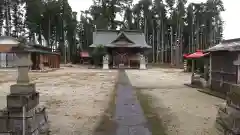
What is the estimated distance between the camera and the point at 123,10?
163ft

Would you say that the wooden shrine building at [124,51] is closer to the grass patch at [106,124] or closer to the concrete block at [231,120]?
the grass patch at [106,124]

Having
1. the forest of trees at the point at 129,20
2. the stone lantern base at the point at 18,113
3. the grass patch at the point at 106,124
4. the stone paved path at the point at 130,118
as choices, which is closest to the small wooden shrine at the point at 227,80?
the stone paved path at the point at 130,118

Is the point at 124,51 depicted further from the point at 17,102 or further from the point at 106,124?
the point at 17,102

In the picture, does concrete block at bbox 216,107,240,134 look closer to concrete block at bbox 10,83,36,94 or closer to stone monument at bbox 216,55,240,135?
stone monument at bbox 216,55,240,135

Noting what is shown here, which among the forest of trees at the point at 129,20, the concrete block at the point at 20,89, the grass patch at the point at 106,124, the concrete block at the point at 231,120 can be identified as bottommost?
the grass patch at the point at 106,124

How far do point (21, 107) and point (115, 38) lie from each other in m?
33.5

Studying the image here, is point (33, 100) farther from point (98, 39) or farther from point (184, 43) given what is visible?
point (184, 43)

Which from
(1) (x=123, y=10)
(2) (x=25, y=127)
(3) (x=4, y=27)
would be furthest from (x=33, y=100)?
(1) (x=123, y=10)

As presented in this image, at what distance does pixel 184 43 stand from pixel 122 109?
49482 mm

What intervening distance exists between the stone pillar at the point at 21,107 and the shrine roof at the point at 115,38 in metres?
30.1

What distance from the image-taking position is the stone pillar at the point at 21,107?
3689 millimetres

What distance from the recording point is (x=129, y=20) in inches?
1996

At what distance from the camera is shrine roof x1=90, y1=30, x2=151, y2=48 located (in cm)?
3474

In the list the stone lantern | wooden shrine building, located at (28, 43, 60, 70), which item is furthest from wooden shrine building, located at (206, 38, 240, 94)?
wooden shrine building, located at (28, 43, 60, 70)
